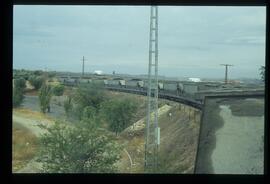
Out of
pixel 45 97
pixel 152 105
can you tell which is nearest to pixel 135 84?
pixel 152 105

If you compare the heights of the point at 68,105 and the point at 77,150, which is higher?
the point at 68,105

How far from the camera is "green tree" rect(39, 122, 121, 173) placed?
2.62 meters

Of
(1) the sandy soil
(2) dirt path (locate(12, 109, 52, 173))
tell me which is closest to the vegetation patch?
(2) dirt path (locate(12, 109, 52, 173))

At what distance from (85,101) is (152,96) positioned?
46cm

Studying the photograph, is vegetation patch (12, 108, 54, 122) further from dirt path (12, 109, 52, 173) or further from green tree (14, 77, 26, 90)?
green tree (14, 77, 26, 90)

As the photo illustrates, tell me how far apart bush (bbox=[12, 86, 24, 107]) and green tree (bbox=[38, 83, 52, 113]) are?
0.12 m

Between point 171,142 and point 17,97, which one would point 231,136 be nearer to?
point 171,142

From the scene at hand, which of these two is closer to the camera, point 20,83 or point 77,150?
point 20,83

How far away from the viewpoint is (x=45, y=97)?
261 centimetres

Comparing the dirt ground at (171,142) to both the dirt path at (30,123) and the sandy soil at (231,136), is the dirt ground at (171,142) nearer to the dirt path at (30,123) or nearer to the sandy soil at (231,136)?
the sandy soil at (231,136)

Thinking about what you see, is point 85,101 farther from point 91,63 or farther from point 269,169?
point 269,169

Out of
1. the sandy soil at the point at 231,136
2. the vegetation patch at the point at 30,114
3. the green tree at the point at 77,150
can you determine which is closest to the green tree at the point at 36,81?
the vegetation patch at the point at 30,114

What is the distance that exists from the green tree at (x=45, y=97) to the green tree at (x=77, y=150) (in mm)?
133

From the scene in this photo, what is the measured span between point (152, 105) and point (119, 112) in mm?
232
